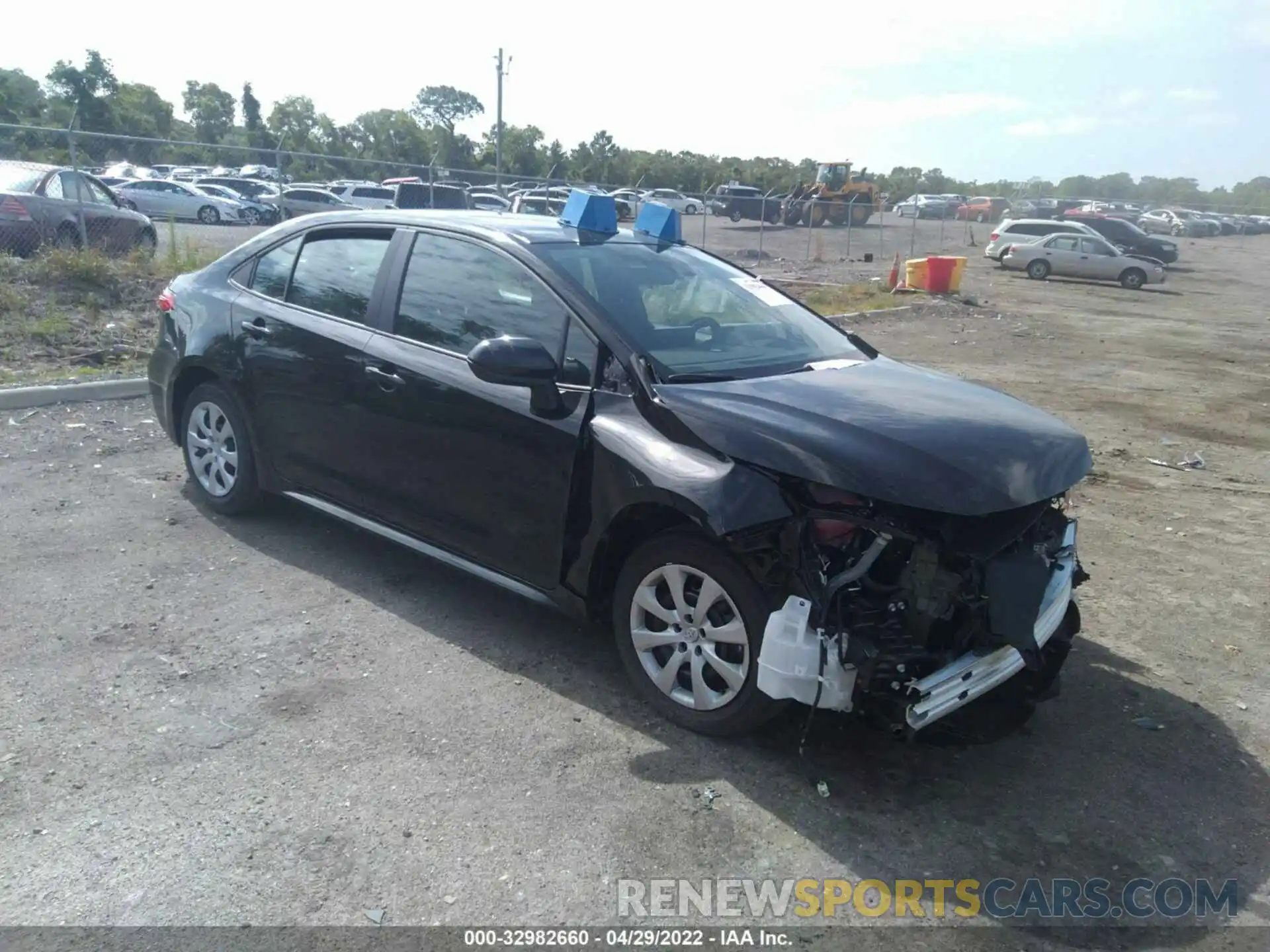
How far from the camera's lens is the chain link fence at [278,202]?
45.0 ft

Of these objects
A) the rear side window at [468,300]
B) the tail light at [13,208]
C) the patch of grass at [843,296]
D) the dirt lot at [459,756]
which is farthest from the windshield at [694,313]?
the patch of grass at [843,296]

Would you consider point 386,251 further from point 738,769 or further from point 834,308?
point 834,308

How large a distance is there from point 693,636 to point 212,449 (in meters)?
3.35

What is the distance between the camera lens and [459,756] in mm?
3578

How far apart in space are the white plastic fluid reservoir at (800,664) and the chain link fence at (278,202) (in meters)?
12.6

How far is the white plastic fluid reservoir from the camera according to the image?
329 centimetres

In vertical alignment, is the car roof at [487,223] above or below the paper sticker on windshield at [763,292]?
above

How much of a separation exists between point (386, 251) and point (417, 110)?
10725 centimetres

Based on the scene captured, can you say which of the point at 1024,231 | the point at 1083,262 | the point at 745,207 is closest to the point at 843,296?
the point at 1083,262

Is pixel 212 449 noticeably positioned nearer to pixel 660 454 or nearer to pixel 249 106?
pixel 660 454

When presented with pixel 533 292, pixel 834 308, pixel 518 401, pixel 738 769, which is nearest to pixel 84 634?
pixel 518 401

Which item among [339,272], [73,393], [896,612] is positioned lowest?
[73,393]

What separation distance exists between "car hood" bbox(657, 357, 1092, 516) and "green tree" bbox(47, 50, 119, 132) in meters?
52.3

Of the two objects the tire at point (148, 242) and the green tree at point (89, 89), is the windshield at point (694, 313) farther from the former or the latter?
the green tree at point (89, 89)
